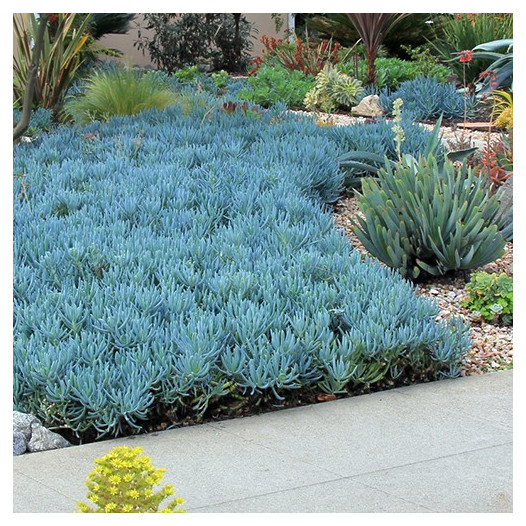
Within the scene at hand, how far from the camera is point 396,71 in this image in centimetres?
1395

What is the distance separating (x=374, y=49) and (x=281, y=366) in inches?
379

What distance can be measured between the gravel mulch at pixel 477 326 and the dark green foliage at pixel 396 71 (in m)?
6.25

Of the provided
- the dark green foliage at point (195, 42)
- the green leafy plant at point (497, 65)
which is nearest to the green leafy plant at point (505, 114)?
the green leafy plant at point (497, 65)

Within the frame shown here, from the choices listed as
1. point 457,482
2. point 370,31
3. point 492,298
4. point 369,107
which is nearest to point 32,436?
point 457,482

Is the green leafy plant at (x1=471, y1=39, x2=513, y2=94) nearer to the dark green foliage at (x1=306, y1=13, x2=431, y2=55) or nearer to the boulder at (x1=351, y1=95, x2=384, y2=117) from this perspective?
the boulder at (x1=351, y1=95, x2=384, y2=117)

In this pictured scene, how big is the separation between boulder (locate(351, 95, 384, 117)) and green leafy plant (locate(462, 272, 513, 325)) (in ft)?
19.8

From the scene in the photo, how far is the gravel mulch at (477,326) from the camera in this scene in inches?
226

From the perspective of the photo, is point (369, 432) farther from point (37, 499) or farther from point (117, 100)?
point (117, 100)

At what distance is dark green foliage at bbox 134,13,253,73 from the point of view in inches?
717

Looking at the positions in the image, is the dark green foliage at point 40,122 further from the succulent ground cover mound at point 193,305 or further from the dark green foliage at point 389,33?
the dark green foliage at point 389,33

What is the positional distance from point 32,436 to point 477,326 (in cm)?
309

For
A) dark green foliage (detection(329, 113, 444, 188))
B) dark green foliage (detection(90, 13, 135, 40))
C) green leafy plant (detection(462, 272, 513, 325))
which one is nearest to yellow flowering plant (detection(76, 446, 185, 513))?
green leafy plant (detection(462, 272, 513, 325))

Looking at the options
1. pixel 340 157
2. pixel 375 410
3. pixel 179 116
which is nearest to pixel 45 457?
pixel 375 410
